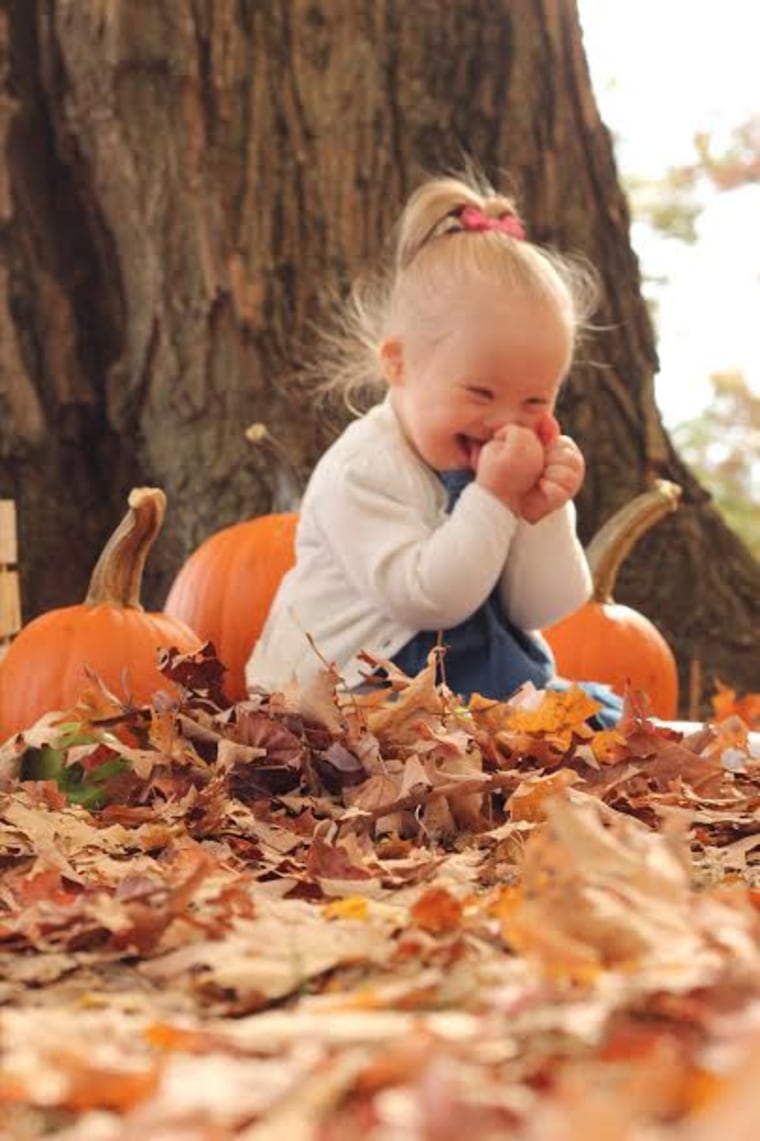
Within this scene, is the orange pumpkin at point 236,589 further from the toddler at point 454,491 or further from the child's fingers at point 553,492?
the child's fingers at point 553,492

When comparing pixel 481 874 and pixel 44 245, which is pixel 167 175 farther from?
→ pixel 481 874

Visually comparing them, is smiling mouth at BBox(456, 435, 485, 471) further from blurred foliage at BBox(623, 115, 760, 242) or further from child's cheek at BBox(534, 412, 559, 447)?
blurred foliage at BBox(623, 115, 760, 242)

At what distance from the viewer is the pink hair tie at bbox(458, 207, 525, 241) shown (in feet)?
10.2

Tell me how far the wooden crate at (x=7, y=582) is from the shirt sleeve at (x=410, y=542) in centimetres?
74

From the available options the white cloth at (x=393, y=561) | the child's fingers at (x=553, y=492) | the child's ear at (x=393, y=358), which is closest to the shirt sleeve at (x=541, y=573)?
the white cloth at (x=393, y=561)

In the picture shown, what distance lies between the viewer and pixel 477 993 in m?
1.00

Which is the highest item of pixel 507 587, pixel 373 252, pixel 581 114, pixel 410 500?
pixel 581 114

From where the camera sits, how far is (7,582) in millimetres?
3389

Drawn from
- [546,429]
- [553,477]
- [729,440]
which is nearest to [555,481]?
[553,477]

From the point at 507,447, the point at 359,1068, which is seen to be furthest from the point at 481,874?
the point at 507,447

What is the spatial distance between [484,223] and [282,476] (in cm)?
98

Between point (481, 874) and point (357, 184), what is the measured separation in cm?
268

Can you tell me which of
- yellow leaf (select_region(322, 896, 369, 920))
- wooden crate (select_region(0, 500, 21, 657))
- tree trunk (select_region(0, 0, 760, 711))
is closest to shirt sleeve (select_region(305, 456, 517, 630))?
wooden crate (select_region(0, 500, 21, 657))

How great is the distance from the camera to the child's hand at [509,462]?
2865 mm
